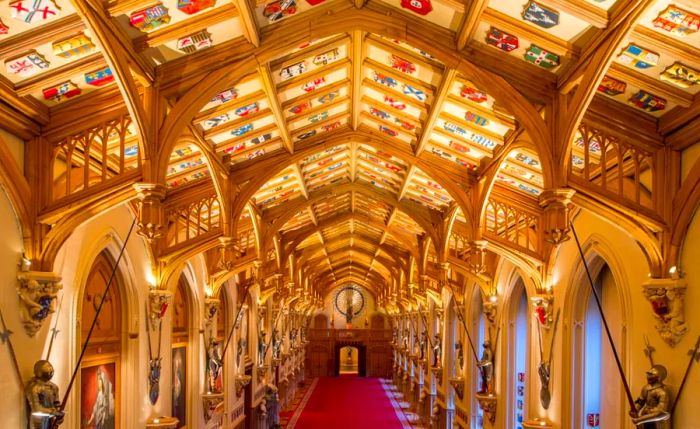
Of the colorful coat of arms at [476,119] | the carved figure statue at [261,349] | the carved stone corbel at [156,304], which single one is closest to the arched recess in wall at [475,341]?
the carved figure statue at [261,349]

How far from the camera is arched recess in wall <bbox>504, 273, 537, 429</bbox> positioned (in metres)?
15.3

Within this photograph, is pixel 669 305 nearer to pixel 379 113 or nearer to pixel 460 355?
pixel 379 113

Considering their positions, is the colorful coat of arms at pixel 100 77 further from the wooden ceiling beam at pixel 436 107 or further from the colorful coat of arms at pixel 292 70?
the wooden ceiling beam at pixel 436 107

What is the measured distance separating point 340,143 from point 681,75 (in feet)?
25.2

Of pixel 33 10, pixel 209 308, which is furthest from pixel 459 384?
pixel 33 10

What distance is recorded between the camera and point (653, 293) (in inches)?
320

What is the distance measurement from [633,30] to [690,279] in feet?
9.37

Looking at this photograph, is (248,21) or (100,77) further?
(248,21)

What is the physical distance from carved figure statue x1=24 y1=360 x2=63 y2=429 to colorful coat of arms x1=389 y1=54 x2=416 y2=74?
6001 millimetres

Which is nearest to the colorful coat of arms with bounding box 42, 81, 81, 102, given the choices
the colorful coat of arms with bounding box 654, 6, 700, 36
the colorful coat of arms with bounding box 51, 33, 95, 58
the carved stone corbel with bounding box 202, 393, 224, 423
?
the colorful coat of arms with bounding box 51, 33, 95, 58

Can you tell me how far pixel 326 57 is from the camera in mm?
10414

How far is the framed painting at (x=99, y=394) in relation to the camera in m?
10.2

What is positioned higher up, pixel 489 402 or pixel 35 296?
pixel 35 296

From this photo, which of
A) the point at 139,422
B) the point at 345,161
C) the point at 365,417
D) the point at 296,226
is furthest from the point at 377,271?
the point at 139,422
